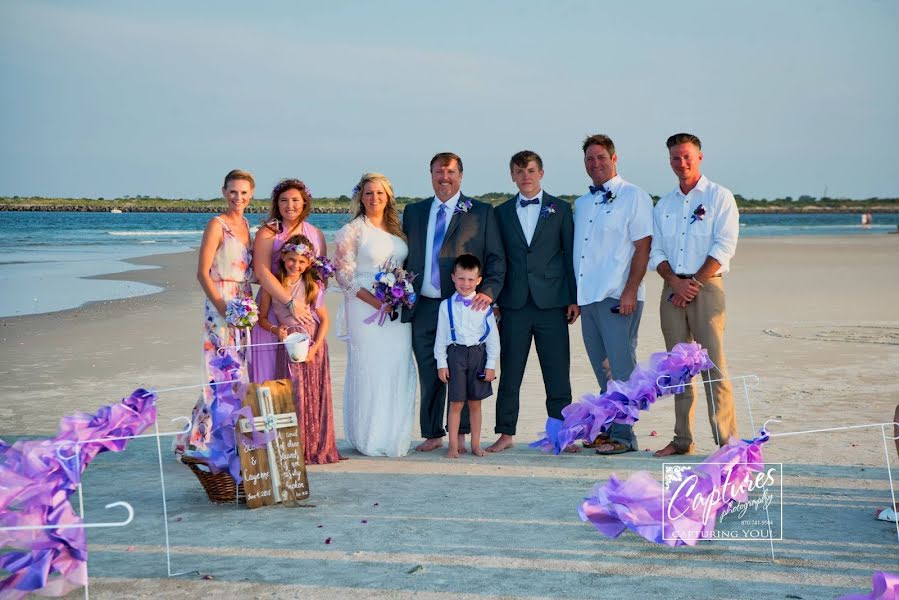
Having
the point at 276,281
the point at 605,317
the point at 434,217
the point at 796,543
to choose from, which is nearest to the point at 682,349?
the point at 605,317

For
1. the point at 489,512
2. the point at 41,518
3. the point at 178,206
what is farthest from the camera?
the point at 178,206

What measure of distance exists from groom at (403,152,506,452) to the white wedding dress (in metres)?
0.11

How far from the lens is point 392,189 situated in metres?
7.41

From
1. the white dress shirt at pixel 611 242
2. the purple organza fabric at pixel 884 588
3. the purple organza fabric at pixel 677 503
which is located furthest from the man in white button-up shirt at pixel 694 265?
the purple organza fabric at pixel 884 588

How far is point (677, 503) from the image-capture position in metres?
4.72

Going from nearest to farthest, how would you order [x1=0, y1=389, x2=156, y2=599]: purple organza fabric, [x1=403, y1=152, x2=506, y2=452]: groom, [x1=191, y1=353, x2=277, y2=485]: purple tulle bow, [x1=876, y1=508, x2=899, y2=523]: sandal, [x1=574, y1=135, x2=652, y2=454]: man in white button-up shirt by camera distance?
[x1=0, y1=389, x2=156, y2=599]: purple organza fabric → [x1=876, y1=508, x2=899, y2=523]: sandal → [x1=191, y1=353, x2=277, y2=485]: purple tulle bow → [x1=574, y1=135, x2=652, y2=454]: man in white button-up shirt → [x1=403, y1=152, x2=506, y2=452]: groom

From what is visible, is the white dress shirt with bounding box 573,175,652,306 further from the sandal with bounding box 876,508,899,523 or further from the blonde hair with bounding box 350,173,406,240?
the sandal with bounding box 876,508,899,523

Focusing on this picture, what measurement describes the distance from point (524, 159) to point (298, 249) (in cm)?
174

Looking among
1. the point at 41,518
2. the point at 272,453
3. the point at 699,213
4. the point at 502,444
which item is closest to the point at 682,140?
the point at 699,213

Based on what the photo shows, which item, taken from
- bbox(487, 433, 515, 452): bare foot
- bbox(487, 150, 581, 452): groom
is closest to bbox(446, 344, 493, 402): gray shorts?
bbox(487, 150, 581, 452): groom

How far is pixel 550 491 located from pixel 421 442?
5.92 feet

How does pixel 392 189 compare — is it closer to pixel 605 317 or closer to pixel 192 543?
pixel 605 317

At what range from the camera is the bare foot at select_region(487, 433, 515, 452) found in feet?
23.1

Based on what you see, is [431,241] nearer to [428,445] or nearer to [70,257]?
[428,445]
